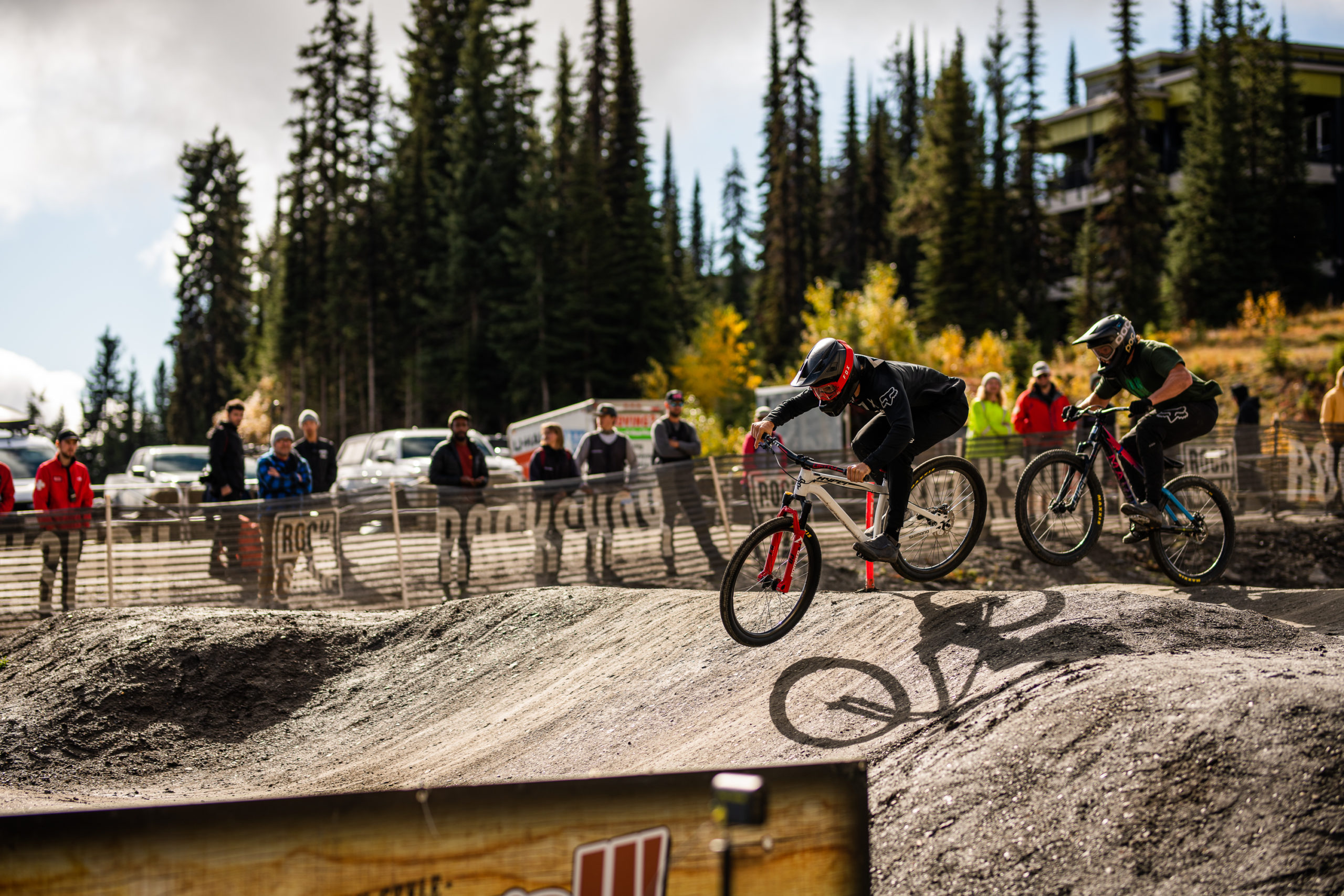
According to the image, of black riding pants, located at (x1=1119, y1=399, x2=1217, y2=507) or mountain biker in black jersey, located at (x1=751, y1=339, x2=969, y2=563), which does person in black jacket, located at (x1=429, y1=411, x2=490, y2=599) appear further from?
black riding pants, located at (x1=1119, y1=399, x2=1217, y2=507)

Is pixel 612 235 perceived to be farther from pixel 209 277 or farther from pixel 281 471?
pixel 281 471

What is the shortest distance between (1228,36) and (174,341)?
213ft

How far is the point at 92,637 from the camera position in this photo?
987 centimetres

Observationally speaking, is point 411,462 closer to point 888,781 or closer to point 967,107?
point 888,781

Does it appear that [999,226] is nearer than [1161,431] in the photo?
No

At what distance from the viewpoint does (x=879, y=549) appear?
7035mm

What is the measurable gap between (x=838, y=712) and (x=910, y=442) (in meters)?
1.97

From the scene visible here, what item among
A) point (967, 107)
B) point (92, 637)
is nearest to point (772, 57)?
point (967, 107)

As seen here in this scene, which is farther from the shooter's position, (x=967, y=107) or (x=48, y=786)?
(x=967, y=107)

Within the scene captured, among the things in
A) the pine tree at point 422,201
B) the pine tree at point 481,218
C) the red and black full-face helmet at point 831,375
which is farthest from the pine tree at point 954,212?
the red and black full-face helmet at point 831,375

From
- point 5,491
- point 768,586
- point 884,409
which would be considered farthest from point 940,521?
point 5,491

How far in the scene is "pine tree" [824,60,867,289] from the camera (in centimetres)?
7338

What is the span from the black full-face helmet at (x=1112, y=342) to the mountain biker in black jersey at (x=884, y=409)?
1189 millimetres

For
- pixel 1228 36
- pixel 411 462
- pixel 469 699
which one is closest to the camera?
pixel 469 699
